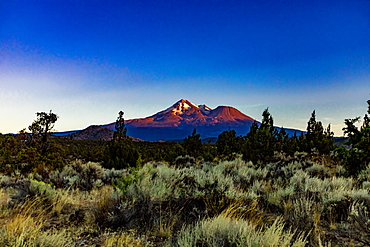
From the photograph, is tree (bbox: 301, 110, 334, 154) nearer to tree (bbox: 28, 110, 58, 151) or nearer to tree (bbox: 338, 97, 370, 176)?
tree (bbox: 338, 97, 370, 176)

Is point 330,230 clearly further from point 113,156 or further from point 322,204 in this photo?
point 113,156

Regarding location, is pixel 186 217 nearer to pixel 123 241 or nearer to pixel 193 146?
pixel 123 241

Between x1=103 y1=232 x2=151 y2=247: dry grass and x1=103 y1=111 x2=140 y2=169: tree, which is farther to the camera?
x1=103 y1=111 x2=140 y2=169: tree

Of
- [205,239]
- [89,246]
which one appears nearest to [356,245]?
[205,239]

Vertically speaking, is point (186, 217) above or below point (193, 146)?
below

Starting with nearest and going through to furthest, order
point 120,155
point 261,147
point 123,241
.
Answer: point 123,241 < point 261,147 < point 120,155

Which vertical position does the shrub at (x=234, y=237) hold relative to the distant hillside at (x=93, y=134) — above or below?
below

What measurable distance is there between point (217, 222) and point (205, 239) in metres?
0.34

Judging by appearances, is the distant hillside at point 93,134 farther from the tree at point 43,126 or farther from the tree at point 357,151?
the tree at point 357,151

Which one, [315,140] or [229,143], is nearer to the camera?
[315,140]

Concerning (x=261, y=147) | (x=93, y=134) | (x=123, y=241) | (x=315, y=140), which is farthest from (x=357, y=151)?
(x=93, y=134)

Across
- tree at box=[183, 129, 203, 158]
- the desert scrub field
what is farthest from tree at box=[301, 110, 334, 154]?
the desert scrub field

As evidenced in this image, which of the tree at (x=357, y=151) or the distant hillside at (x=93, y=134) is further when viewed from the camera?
the distant hillside at (x=93, y=134)

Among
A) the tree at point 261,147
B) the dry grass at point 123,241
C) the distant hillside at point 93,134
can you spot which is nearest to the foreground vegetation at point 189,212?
the dry grass at point 123,241
